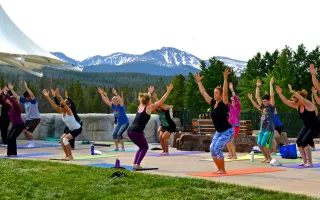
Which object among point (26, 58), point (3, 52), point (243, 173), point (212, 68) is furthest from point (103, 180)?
point (212, 68)

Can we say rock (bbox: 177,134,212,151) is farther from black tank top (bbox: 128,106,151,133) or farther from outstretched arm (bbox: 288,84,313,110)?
black tank top (bbox: 128,106,151,133)

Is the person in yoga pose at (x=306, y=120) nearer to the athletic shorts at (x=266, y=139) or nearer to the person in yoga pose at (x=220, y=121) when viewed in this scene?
the athletic shorts at (x=266, y=139)

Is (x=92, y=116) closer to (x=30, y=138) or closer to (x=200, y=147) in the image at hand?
(x=30, y=138)

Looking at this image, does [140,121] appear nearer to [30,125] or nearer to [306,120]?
[306,120]

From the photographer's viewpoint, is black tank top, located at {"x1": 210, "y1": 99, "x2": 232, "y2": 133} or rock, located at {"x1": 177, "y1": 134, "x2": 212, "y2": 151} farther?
rock, located at {"x1": 177, "y1": 134, "x2": 212, "y2": 151}

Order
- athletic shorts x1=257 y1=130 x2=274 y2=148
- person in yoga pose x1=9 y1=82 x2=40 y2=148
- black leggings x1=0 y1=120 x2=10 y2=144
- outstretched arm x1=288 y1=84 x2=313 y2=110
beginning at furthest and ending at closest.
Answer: person in yoga pose x1=9 y1=82 x2=40 y2=148, black leggings x1=0 y1=120 x2=10 y2=144, athletic shorts x1=257 y1=130 x2=274 y2=148, outstretched arm x1=288 y1=84 x2=313 y2=110

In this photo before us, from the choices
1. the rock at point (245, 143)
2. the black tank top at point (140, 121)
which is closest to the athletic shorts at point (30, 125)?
the rock at point (245, 143)

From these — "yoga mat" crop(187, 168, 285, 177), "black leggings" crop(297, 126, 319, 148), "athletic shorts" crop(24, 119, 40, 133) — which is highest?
"athletic shorts" crop(24, 119, 40, 133)

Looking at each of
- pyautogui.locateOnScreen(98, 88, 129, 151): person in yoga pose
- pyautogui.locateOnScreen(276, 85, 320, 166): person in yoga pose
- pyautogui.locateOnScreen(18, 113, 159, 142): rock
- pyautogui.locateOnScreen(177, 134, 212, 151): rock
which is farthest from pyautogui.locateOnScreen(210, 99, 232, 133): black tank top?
pyautogui.locateOnScreen(18, 113, 159, 142): rock

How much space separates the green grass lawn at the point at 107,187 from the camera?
808 cm

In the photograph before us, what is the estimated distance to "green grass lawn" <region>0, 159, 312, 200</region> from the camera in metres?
8.08

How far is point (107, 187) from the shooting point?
29.6 ft

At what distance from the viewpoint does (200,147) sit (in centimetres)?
1791

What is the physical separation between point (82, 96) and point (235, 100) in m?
142
